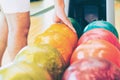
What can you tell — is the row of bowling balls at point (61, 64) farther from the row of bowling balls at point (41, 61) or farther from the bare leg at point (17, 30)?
the bare leg at point (17, 30)

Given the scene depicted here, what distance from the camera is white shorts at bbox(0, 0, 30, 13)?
1.53 metres

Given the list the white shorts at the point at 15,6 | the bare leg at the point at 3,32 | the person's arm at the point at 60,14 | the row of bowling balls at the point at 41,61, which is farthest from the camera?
the bare leg at the point at 3,32

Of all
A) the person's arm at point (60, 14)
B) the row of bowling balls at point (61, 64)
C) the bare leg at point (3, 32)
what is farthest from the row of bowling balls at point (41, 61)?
the bare leg at point (3, 32)

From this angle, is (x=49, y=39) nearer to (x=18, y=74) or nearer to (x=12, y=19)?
(x=18, y=74)

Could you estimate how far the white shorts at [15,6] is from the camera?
1.53 metres

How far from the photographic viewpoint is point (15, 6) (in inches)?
60.6

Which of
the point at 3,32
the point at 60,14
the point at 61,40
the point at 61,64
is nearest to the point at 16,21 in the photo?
the point at 3,32

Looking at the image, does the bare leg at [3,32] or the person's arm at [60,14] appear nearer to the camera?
the person's arm at [60,14]

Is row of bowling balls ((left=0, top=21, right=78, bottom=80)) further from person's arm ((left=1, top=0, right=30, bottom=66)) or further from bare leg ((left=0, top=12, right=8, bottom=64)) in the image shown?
bare leg ((left=0, top=12, right=8, bottom=64))

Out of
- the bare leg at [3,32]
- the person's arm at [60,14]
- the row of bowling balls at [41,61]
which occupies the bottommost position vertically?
the bare leg at [3,32]

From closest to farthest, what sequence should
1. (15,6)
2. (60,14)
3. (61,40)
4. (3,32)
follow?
(61,40) → (60,14) → (15,6) → (3,32)

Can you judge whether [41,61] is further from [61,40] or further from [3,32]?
[3,32]

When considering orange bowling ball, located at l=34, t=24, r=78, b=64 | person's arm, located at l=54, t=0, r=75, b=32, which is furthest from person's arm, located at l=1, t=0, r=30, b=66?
orange bowling ball, located at l=34, t=24, r=78, b=64

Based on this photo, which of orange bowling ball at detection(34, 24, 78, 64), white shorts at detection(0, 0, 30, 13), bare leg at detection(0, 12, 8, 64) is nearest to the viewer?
orange bowling ball at detection(34, 24, 78, 64)
